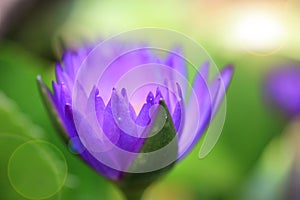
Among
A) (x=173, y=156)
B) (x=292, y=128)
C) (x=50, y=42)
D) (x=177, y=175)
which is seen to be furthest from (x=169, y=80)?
(x=50, y=42)

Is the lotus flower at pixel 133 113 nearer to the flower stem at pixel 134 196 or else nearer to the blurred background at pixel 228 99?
the flower stem at pixel 134 196

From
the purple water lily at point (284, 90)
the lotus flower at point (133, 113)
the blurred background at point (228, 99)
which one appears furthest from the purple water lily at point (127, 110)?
the purple water lily at point (284, 90)

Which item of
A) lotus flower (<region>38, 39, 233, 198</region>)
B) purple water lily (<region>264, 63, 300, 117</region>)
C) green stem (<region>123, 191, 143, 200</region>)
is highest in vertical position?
purple water lily (<region>264, 63, 300, 117</region>)

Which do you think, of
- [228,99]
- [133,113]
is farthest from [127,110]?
[228,99]

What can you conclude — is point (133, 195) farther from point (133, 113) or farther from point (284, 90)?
point (284, 90)

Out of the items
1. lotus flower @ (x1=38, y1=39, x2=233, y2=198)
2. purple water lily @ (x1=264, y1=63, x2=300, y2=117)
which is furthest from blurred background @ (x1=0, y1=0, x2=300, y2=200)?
lotus flower @ (x1=38, y1=39, x2=233, y2=198)

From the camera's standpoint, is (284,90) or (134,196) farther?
(284,90)

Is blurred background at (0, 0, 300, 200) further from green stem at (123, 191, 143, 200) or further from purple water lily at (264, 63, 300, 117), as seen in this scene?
green stem at (123, 191, 143, 200)
